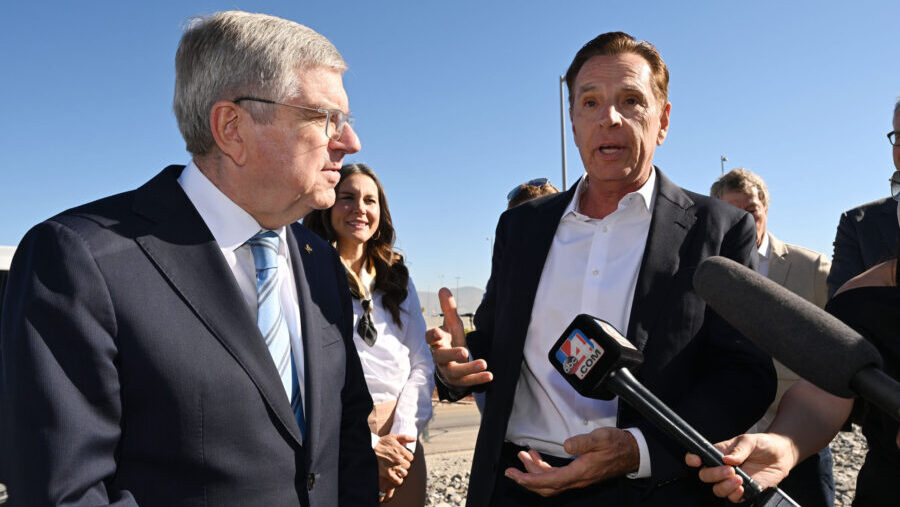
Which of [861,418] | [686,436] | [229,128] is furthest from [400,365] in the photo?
[686,436]

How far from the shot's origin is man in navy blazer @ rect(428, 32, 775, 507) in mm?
2277

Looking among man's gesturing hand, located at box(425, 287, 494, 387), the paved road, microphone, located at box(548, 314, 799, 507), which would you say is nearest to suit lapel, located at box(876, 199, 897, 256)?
man's gesturing hand, located at box(425, 287, 494, 387)

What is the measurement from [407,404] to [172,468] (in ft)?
7.53

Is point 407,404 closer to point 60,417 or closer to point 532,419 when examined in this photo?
point 532,419

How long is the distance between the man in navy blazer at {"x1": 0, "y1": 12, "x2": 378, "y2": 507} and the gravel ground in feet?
16.9

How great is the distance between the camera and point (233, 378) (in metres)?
1.85

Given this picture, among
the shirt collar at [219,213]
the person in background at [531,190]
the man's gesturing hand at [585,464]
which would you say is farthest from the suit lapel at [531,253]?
the person in background at [531,190]

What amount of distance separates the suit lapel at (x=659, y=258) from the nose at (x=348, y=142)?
1.14 meters

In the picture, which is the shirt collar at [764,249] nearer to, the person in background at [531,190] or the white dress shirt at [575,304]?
the person in background at [531,190]

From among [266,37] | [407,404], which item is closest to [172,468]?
[266,37]

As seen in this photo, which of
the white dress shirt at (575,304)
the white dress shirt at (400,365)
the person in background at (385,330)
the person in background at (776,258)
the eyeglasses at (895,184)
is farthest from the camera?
the person in background at (776,258)

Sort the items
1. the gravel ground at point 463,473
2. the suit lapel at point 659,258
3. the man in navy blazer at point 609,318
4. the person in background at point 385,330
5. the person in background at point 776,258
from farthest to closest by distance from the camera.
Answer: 1. the gravel ground at point 463,473
2. the person in background at point 776,258
3. the person in background at point 385,330
4. the suit lapel at point 659,258
5. the man in navy blazer at point 609,318

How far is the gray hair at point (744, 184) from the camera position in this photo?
5.29 metres

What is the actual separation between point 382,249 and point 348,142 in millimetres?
2334
